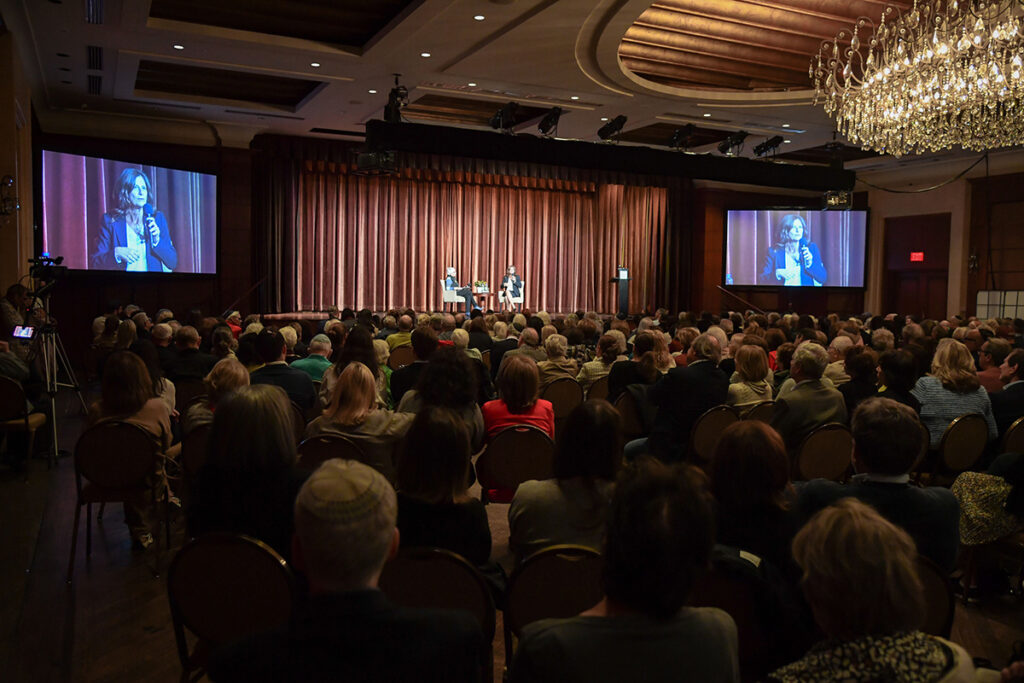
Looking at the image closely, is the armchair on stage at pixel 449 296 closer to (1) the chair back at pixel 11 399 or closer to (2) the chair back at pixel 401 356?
(2) the chair back at pixel 401 356

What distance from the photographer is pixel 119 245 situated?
12.1 m

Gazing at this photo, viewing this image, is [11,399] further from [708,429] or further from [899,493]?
[899,493]

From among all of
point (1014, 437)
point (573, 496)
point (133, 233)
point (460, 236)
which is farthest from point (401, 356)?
point (460, 236)

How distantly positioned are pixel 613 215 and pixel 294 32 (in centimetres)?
1198

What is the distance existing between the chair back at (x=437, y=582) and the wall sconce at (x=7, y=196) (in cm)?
795

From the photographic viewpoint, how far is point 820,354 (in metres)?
4.76

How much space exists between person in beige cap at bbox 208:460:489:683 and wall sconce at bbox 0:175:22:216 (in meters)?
8.44

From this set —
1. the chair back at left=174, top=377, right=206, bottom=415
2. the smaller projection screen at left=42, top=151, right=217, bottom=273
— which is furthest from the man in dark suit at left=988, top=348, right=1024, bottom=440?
the smaller projection screen at left=42, top=151, right=217, bottom=273

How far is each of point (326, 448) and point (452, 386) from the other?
29.6 inches

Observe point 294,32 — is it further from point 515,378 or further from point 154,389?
point 515,378

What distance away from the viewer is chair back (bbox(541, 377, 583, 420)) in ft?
19.2

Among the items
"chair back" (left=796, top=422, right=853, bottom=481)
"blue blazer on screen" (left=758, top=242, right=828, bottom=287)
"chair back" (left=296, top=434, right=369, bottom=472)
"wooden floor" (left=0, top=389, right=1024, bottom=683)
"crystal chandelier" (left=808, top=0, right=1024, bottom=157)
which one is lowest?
"wooden floor" (left=0, top=389, right=1024, bottom=683)

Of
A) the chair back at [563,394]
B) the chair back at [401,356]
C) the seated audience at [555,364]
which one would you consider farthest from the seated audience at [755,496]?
the chair back at [401,356]

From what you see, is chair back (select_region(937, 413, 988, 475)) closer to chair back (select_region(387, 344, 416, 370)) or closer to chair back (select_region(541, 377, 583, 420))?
chair back (select_region(541, 377, 583, 420))
